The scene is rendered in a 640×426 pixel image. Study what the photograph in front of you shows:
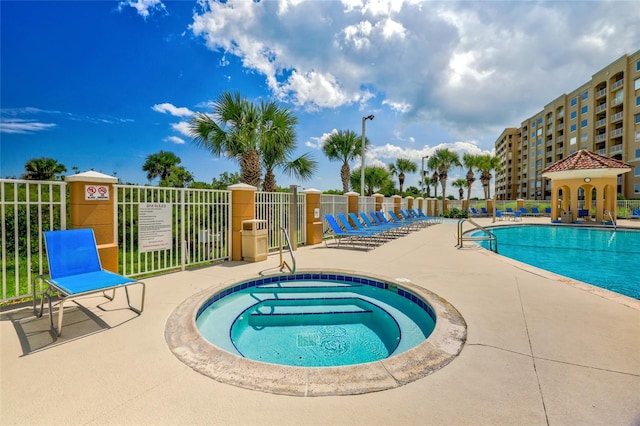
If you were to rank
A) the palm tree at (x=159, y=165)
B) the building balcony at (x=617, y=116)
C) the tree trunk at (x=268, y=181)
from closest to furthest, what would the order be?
1. the tree trunk at (x=268, y=181)
2. the palm tree at (x=159, y=165)
3. the building balcony at (x=617, y=116)

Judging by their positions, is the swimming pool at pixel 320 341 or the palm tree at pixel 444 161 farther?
the palm tree at pixel 444 161

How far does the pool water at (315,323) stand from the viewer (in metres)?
3.39

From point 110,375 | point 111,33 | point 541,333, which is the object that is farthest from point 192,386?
point 111,33

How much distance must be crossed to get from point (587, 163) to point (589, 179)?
1115mm

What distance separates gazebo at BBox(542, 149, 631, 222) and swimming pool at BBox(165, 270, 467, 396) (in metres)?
22.0

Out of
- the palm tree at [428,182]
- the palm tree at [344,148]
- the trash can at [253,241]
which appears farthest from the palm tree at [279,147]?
the palm tree at [428,182]

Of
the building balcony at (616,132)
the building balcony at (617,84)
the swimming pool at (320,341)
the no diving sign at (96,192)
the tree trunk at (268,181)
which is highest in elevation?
the building balcony at (617,84)

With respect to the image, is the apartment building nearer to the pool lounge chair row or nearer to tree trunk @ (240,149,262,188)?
the pool lounge chair row

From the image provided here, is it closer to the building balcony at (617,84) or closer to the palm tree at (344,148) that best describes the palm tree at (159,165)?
the palm tree at (344,148)

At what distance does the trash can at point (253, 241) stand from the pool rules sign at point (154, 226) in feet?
6.12

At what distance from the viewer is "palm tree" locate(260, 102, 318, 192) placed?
37.9 ft

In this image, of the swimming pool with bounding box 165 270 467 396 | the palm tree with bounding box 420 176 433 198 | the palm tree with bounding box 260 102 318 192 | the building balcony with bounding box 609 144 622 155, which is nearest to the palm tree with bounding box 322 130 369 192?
the palm tree with bounding box 260 102 318 192

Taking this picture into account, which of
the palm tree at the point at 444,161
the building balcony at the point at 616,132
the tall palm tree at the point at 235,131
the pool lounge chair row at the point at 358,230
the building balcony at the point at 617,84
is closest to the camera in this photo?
the pool lounge chair row at the point at 358,230

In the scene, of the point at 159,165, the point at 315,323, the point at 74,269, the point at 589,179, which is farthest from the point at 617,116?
the point at 159,165
